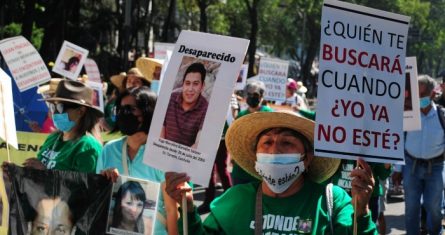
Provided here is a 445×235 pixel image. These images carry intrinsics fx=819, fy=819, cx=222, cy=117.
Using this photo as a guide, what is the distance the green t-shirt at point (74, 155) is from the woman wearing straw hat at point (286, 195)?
1545mm

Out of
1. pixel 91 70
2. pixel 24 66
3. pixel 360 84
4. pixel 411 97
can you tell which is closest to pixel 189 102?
pixel 360 84

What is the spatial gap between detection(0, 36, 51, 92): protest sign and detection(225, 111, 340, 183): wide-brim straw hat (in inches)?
194

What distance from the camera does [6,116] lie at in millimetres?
4812

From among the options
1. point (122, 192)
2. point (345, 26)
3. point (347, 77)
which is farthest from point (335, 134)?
point (122, 192)

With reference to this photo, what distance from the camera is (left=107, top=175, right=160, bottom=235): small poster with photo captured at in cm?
446

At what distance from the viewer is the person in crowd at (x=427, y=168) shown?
27.1ft

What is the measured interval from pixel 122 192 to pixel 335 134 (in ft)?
4.70

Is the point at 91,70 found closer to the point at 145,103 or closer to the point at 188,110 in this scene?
the point at 145,103

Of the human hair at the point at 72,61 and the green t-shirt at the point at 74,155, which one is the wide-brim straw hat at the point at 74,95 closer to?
the green t-shirt at the point at 74,155

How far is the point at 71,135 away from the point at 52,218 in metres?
0.85

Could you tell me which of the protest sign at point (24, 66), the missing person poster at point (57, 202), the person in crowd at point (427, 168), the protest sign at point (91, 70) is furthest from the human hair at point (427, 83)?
the protest sign at point (91, 70)

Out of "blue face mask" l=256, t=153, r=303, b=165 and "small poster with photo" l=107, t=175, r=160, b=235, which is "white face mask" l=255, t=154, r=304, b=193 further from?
"small poster with photo" l=107, t=175, r=160, b=235

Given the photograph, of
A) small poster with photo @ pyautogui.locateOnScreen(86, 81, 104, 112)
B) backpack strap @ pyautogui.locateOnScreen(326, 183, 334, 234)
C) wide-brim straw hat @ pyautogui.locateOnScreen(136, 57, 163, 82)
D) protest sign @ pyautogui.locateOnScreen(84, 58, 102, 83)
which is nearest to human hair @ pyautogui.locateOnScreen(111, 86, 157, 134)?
backpack strap @ pyautogui.locateOnScreen(326, 183, 334, 234)

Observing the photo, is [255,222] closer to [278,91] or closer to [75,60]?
[75,60]
